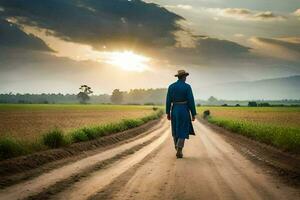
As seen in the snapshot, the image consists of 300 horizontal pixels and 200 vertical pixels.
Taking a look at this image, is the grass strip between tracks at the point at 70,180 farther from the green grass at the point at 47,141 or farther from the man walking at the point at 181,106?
the green grass at the point at 47,141

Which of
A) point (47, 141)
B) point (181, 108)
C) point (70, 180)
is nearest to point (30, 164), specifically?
point (70, 180)

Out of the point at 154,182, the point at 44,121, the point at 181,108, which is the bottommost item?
the point at 44,121

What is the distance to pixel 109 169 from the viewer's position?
32.2ft

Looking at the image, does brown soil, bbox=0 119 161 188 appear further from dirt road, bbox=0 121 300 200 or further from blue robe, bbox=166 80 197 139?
blue robe, bbox=166 80 197 139

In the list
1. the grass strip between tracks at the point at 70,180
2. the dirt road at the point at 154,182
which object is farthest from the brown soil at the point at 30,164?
the grass strip between tracks at the point at 70,180

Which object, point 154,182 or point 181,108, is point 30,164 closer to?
point 154,182

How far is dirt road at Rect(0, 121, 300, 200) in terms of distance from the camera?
270 inches

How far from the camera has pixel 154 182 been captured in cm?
803

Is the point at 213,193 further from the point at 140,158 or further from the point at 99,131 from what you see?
the point at 99,131

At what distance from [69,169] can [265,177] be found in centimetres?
452

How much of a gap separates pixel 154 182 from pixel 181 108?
546 centimetres

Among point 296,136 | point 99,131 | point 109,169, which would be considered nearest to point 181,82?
point 109,169

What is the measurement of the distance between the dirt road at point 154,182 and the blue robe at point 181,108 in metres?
1.65

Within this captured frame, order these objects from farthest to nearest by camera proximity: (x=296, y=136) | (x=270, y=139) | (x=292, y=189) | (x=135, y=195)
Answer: (x=270, y=139) → (x=296, y=136) → (x=292, y=189) → (x=135, y=195)
